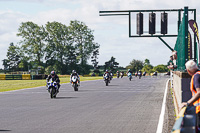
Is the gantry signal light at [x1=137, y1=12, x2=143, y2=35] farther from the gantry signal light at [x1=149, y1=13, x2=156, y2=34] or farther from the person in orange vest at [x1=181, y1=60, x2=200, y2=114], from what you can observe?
the person in orange vest at [x1=181, y1=60, x2=200, y2=114]

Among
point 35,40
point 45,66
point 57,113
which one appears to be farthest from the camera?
point 45,66

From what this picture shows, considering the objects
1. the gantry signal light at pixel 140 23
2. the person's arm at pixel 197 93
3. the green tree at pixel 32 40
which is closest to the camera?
the person's arm at pixel 197 93

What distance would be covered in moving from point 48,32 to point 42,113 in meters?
93.0

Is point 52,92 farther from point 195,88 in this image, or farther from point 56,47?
point 56,47

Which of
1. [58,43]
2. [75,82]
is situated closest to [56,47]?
[58,43]

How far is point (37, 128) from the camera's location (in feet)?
32.6

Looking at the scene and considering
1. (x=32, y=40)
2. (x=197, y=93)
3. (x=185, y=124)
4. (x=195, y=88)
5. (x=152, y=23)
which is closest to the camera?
(x=185, y=124)

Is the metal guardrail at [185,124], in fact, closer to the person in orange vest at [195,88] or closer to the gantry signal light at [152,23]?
the person in orange vest at [195,88]

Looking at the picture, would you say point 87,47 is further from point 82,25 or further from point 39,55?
point 39,55

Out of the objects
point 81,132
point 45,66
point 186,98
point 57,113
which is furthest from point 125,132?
point 45,66

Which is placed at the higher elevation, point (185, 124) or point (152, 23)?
point (152, 23)

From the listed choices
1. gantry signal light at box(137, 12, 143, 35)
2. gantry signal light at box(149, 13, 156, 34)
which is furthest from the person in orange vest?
gantry signal light at box(149, 13, 156, 34)

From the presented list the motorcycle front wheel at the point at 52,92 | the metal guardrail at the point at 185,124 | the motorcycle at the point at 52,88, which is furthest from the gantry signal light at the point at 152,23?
the metal guardrail at the point at 185,124

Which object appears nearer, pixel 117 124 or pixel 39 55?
pixel 117 124
